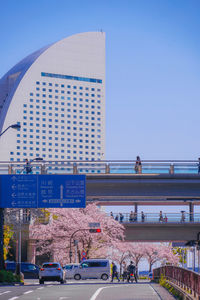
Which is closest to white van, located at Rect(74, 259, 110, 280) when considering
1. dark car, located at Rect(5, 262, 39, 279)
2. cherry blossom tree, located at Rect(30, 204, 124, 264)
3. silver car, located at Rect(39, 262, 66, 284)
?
dark car, located at Rect(5, 262, 39, 279)

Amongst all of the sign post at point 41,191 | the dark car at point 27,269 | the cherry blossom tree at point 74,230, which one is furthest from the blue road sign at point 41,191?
the cherry blossom tree at point 74,230

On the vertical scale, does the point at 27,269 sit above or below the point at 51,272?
below

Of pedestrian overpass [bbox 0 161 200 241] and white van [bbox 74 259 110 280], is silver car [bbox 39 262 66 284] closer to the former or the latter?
pedestrian overpass [bbox 0 161 200 241]

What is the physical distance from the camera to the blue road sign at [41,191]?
3869 centimetres

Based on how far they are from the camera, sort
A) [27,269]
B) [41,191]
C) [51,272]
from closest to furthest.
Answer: [51,272] → [41,191] → [27,269]

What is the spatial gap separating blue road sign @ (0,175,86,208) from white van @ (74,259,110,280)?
13498 millimetres

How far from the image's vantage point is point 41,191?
38.9 metres

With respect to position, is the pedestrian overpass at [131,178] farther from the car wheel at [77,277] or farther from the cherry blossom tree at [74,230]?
the cherry blossom tree at [74,230]

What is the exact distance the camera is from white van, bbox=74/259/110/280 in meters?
51.2

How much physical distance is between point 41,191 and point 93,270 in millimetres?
15051

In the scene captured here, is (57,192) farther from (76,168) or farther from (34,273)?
(34,273)

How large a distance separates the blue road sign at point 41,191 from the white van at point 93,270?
44.3 feet

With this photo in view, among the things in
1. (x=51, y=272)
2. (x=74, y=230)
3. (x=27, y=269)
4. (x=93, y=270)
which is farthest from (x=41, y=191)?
(x=74, y=230)

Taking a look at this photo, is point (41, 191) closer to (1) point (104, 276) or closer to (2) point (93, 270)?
(2) point (93, 270)
